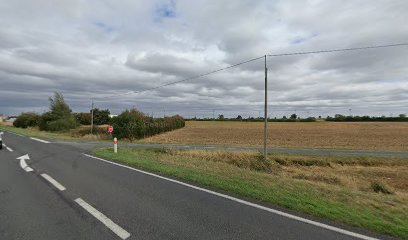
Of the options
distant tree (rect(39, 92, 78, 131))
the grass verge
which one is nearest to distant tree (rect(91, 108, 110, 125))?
distant tree (rect(39, 92, 78, 131))

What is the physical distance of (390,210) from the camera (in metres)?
6.36

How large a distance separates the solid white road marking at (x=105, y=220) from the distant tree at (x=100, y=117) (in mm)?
95689

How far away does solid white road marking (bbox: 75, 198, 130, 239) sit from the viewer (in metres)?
4.46

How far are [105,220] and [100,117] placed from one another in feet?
330

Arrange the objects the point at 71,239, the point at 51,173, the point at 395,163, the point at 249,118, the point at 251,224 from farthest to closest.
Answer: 1. the point at 249,118
2. the point at 395,163
3. the point at 51,173
4. the point at 251,224
5. the point at 71,239

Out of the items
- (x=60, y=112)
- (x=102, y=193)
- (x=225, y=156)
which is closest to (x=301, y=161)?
(x=225, y=156)

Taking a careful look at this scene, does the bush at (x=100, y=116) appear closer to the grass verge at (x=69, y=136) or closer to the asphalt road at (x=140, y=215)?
the grass verge at (x=69, y=136)

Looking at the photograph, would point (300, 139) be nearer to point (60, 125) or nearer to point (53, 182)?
point (53, 182)

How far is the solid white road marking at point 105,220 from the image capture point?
4465 mm

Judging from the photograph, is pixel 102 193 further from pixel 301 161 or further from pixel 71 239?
pixel 301 161

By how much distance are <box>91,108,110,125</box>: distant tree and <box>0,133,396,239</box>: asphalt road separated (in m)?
94.4

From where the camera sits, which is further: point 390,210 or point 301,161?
point 301,161

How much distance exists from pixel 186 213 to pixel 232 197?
5.17 feet

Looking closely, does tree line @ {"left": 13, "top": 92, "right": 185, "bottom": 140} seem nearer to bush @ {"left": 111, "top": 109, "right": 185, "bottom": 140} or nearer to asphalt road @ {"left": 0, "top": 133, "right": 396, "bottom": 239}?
bush @ {"left": 111, "top": 109, "right": 185, "bottom": 140}
